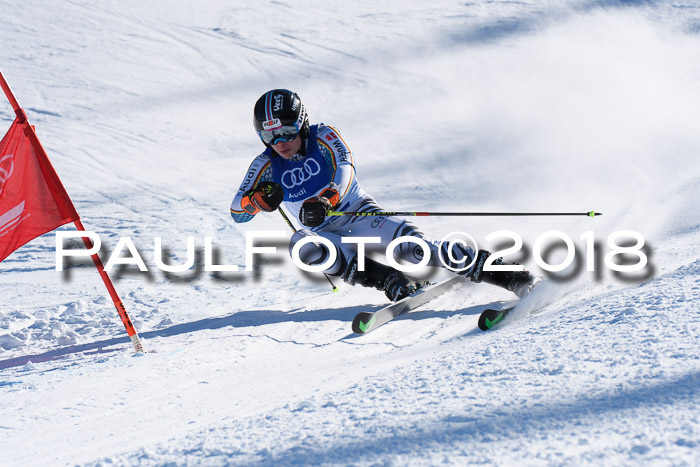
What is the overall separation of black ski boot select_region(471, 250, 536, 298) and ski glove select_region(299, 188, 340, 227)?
37.7 inches

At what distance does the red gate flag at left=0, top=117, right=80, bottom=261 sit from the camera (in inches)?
135

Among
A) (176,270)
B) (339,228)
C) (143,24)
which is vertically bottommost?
(176,270)

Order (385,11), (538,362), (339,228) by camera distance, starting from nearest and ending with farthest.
Result: (538,362)
(339,228)
(385,11)

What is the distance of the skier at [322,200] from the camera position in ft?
12.7

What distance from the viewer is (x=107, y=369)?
3.17 metres

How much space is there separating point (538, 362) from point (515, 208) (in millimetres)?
5934

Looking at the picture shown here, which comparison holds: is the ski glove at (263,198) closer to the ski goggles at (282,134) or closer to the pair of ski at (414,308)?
the ski goggles at (282,134)

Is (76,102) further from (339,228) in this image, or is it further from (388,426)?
(388,426)

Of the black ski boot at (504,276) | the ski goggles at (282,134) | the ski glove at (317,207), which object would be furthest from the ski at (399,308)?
the ski goggles at (282,134)

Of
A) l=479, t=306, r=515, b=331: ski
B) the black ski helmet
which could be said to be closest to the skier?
the black ski helmet

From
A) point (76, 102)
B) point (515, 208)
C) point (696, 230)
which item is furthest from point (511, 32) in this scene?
point (696, 230)

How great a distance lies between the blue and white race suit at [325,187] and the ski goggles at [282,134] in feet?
0.56
